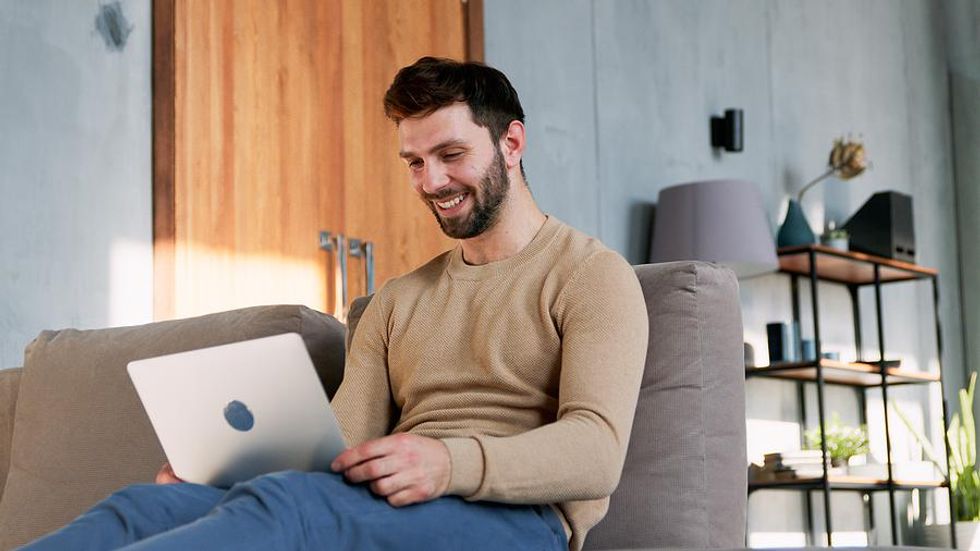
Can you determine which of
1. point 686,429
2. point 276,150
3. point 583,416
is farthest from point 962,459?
point 583,416

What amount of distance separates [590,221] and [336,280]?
1.24m

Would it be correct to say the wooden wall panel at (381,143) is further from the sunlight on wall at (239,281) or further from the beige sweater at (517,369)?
the beige sweater at (517,369)

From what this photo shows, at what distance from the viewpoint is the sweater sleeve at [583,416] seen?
1.69m

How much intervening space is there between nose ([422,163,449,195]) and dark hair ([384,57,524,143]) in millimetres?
87

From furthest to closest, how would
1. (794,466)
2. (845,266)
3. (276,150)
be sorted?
(845,266)
(794,466)
(276,150)

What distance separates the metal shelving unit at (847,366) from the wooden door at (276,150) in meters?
1.60

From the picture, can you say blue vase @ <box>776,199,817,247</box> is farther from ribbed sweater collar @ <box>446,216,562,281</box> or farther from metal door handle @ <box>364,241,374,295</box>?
ribbed sweater collar @ <box>446,216,562,281</box>

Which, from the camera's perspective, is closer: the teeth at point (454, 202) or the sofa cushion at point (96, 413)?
the teeth at point (454, 202)

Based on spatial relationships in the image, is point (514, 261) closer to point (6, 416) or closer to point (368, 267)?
point (6, 416)

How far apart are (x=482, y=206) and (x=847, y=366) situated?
130 inches

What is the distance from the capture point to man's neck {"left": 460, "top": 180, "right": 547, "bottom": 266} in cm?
216

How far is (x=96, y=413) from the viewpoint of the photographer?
2.43 m

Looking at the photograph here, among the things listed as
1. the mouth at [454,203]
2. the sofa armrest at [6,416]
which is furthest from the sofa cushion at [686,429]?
the sofa armrest at [6,416]

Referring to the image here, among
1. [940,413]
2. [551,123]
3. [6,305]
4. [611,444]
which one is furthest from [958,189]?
[611,444]
